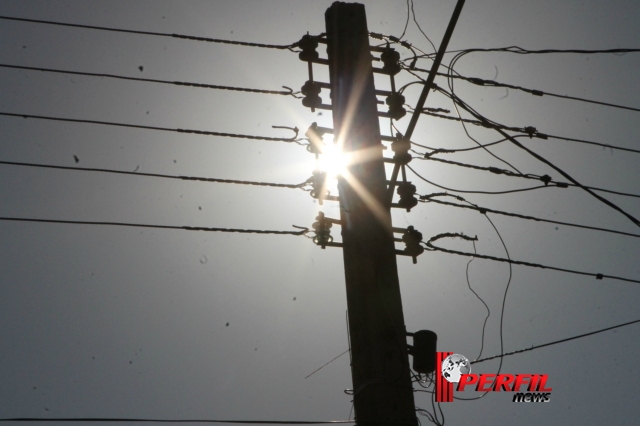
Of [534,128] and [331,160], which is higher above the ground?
[534,128]

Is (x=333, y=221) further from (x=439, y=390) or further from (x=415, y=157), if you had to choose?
(x=439, y=390)

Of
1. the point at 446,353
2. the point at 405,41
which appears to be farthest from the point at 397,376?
the point at 405,41

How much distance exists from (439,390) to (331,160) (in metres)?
2.96

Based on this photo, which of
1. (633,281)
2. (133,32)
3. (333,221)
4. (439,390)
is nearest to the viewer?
(333,221)

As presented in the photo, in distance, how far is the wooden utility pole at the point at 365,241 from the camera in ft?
17.4

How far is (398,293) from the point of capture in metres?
5.76

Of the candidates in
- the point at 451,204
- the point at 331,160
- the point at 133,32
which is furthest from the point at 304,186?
the point at 133,32

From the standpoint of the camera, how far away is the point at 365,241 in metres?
5.95

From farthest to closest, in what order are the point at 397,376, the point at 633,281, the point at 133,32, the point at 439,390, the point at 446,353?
the point at 633,281 < the point at 133,32 < the point at 446,353 < the point at 439,390 < the point at 397,376

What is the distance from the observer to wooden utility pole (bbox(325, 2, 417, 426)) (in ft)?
17.4

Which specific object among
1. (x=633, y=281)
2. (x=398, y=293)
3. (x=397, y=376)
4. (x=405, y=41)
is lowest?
(x=397, y=376)

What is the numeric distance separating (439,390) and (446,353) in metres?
0.68

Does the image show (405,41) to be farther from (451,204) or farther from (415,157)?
(451,204)

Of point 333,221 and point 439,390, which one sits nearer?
point 333,221
